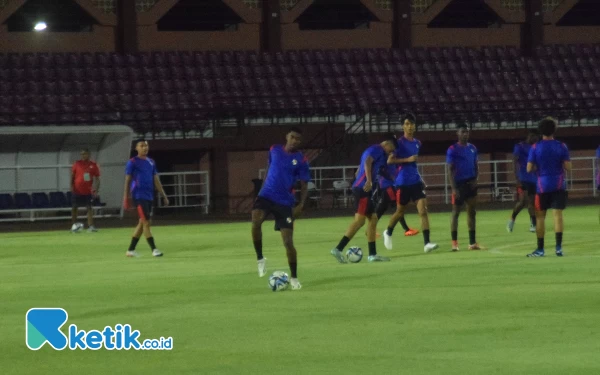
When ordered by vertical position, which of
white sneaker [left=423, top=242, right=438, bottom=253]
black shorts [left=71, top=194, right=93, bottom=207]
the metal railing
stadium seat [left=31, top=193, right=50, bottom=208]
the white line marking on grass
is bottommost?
the white line marking on grass

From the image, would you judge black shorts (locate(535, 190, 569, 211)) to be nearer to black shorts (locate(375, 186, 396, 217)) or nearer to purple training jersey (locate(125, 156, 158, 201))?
black shorts (locate(375, 186, 396, 217))

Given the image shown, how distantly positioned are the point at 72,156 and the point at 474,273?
2318cm

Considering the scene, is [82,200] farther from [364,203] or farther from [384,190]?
[364,203]

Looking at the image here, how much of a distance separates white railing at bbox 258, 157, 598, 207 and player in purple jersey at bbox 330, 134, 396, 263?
19.6m

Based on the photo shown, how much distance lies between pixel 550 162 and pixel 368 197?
2758 millimetres

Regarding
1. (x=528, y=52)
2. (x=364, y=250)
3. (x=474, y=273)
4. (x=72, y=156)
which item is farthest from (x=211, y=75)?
(x=474, y=273)

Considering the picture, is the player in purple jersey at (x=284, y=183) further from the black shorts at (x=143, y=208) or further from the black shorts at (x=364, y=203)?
the black shorts at (x=143, y=208)

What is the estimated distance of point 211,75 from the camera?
45406mm

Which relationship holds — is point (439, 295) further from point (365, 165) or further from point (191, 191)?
point (191, 191)

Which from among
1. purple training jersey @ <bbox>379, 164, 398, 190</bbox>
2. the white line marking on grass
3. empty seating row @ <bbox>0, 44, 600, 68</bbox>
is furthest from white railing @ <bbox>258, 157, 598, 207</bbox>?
purple training jersey @ <bbox>379, 164, 398, 190</bbox>

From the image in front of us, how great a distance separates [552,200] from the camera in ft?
63.3

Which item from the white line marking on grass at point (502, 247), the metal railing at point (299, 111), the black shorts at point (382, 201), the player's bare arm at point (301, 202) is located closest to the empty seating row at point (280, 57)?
the metal railing at point (299, 111)

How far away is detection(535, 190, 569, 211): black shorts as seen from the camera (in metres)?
19.2

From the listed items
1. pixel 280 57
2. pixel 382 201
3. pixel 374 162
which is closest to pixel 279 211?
pixel 374 162
